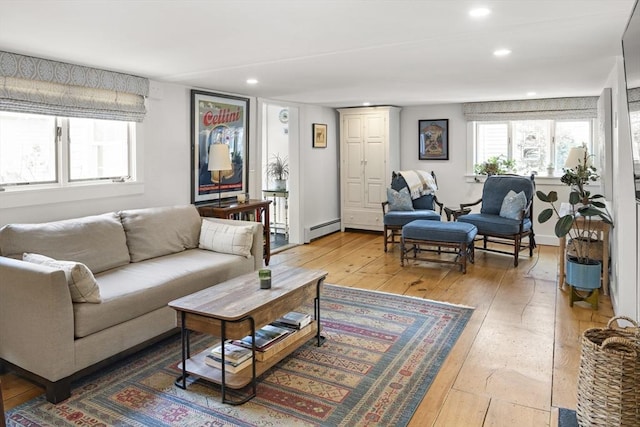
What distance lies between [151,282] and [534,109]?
218 inches

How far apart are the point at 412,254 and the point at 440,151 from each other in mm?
2094

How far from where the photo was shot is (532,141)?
6.79 m

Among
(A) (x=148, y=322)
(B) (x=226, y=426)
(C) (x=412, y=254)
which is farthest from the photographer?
(C) (x=412, y=254)

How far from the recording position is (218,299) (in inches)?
108

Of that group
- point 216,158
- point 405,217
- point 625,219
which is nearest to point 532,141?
point 405,217

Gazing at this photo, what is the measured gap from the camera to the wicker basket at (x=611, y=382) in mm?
1841

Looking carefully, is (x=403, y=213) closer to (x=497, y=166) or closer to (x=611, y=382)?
(x=497, y=166)

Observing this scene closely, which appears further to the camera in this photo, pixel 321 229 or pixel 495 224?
pixel 321 229

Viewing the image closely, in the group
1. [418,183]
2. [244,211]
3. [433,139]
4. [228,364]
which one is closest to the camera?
[228,364]

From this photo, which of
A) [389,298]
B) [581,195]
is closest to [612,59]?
[581,195]

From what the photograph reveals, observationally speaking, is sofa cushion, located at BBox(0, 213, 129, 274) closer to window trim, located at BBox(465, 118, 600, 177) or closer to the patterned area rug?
the patterned area rug

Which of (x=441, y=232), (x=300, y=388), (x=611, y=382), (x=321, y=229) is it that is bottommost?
(x=300, y=388)

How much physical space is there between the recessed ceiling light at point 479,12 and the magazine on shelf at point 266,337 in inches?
84.2

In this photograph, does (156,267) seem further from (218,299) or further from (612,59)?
(612,59)
